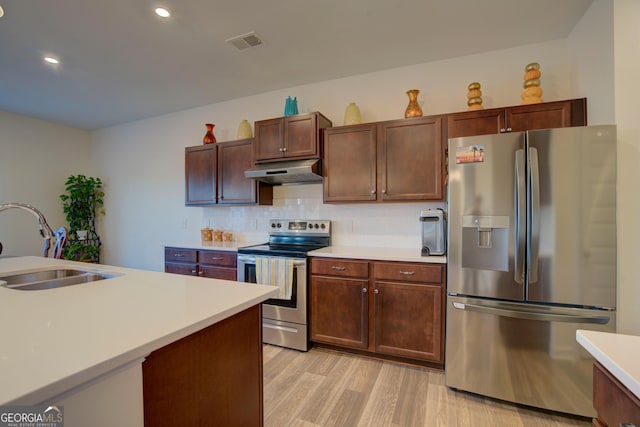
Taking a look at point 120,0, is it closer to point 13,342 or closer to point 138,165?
point 13,342

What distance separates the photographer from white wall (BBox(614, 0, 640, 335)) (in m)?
1.62

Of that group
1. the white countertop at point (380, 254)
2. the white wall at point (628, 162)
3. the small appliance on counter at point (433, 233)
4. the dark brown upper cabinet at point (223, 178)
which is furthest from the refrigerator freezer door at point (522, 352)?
the dark brown upper cabinet at point (223, 178)

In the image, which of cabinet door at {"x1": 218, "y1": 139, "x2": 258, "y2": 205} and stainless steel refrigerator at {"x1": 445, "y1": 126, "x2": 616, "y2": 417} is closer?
stainless steel refrigerator at {"x1": 445, "y1": 126, "x2": 616, "y2": 417}

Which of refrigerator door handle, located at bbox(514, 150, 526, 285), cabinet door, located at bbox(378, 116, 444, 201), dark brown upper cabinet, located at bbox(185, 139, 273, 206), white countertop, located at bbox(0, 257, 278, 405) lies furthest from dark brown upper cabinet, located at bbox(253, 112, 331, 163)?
white countertop, located at bbox(0, 257, 278, 405)

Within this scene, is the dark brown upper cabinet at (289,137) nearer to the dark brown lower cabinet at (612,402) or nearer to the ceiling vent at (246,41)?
the ceiling vent at (246,41)

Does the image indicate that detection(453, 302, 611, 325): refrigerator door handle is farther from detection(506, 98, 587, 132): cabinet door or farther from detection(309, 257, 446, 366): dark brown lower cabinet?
detection(506, 98, 587, 132): cabinet door

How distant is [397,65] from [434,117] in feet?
2.67

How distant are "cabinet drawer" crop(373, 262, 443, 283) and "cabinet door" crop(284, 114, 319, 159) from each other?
1.27 m

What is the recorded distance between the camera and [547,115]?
2.09 meters

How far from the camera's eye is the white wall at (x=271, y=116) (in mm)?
2520

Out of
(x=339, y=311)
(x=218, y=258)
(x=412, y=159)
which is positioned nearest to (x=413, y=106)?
(x=412, y=159)

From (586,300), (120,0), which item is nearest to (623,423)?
(586,300)

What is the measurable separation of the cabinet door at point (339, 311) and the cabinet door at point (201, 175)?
180 cm

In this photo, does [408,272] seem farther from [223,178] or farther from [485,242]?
[223,178]
